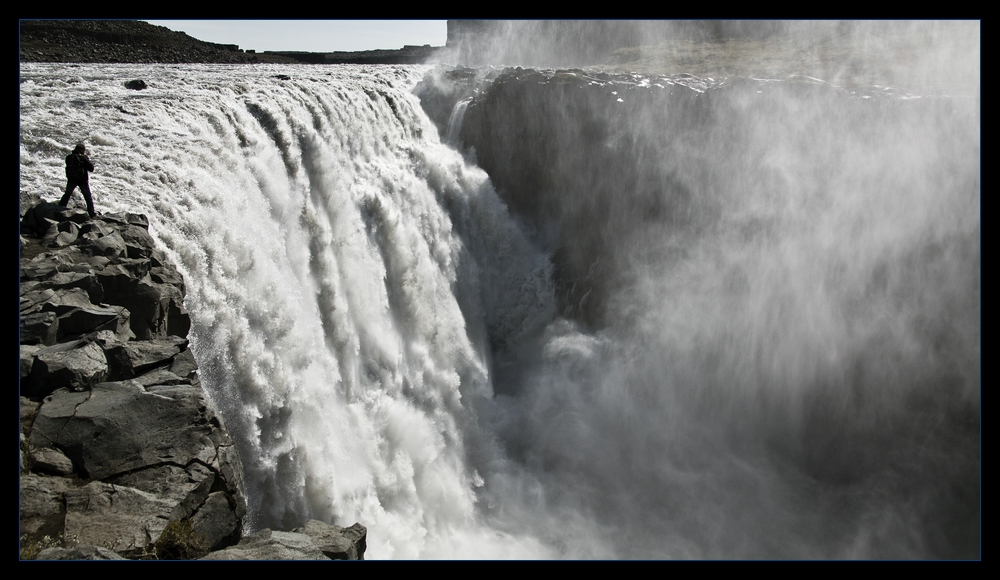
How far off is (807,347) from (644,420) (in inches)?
192

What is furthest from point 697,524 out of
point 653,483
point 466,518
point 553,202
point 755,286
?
point 553,202

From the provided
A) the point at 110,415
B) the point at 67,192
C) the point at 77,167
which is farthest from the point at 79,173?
the point at 110,415

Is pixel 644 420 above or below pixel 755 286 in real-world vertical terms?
below

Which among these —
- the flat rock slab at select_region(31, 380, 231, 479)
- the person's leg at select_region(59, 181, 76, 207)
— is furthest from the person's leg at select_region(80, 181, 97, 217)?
the flat rock slab at select_region(31, 380, 231, 479)

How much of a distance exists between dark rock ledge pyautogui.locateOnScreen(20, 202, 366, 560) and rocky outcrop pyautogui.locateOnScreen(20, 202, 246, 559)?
0.01 meters

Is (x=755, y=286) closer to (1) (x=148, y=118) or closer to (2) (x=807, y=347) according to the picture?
(2) (x=807, y=347)

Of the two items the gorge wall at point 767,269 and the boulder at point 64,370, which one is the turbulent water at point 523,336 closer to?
the gorge wall at point 767,269

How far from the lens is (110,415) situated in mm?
6219

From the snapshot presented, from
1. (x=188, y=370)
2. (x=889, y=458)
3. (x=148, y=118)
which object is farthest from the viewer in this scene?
(x=889, y=458)

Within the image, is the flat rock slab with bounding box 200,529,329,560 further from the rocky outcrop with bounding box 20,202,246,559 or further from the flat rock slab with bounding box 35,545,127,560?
the flat rock slab with bounding box 35,545,127,560


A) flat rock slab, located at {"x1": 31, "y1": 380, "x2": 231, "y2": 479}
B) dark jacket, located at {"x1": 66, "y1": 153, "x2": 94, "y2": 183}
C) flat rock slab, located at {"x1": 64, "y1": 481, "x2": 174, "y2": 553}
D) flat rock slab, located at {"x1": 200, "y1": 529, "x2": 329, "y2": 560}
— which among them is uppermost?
dark jacket, located at {"x1": 66, "y1": 153, "x2": 94, "y2": 183}

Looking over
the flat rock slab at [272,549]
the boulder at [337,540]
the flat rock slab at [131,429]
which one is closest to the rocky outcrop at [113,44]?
the flat rock slab at [131,429]

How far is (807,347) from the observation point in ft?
58.6

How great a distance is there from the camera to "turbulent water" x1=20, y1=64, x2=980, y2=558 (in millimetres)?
10172
